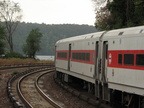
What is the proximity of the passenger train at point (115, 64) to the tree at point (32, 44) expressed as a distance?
2070 inches

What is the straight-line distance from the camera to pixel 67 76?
22.8 m

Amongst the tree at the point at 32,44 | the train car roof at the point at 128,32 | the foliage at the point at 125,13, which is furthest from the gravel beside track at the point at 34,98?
the tree at the point at 32,44

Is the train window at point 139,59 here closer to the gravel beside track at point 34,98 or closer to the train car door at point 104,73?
the train car door at point 104,73

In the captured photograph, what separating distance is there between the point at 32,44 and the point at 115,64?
200 ft

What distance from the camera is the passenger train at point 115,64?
37.3 ft

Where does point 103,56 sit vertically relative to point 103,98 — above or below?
above

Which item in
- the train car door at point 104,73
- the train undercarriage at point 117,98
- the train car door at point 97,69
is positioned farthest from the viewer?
the train car door at point 97,69

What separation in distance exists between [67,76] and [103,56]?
868cm

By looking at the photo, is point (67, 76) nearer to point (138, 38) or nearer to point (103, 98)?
point (103, 98)

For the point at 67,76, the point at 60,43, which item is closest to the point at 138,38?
the point at 67,76

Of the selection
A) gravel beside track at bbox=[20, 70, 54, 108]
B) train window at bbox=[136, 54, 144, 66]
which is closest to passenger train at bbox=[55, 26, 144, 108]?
train window at bbox=[136, 54, 144, 66]

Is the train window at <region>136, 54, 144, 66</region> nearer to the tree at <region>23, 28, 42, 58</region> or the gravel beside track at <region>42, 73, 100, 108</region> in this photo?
the gravel beside track at <region>42, 73, 100, 108</region>

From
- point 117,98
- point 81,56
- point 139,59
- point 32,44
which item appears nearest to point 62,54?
point 81,56

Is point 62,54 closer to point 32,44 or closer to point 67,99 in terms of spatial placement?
point 67,99
